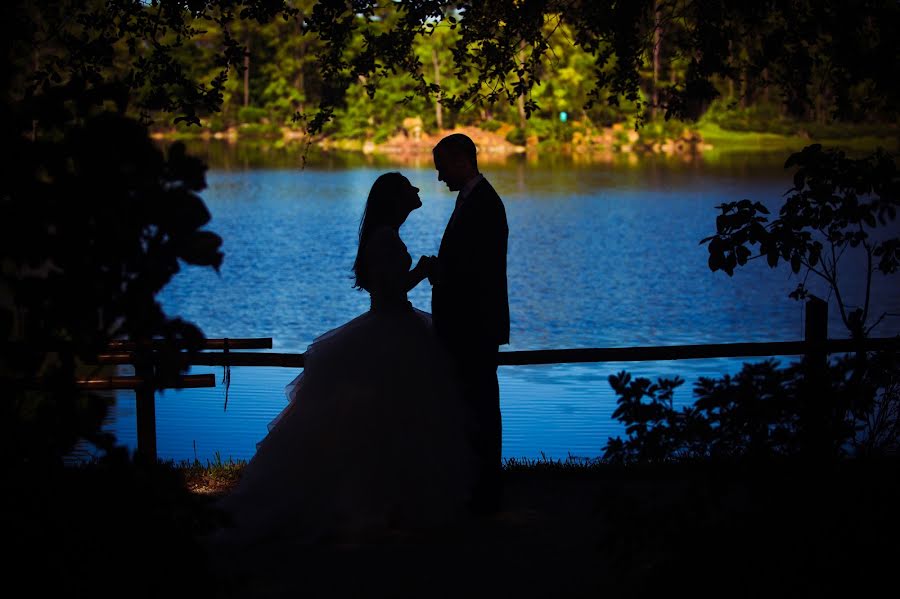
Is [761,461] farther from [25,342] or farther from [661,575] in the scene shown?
[25,342]

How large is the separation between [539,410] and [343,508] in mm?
6131

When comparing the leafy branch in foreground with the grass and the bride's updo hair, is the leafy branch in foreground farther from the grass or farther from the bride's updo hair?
the grass

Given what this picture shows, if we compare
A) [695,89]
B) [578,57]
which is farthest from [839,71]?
[578,57]

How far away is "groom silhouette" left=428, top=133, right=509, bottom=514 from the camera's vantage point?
5.36 metres

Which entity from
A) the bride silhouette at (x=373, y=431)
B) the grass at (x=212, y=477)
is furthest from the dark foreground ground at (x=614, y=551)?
the grass at (x=212, y=477)

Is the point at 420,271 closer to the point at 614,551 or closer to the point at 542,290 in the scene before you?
the point at 614,551

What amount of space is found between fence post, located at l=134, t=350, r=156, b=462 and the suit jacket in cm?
169

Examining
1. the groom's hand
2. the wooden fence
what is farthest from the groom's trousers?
the wooden fence

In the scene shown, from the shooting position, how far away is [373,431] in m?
5.32

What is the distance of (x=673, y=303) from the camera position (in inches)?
752

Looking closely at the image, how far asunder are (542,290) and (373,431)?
1531cm

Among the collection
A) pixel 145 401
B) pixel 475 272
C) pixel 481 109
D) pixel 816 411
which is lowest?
pixel 145 401

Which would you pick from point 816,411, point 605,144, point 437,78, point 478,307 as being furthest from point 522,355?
point 437,78

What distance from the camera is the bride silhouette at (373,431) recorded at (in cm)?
523
